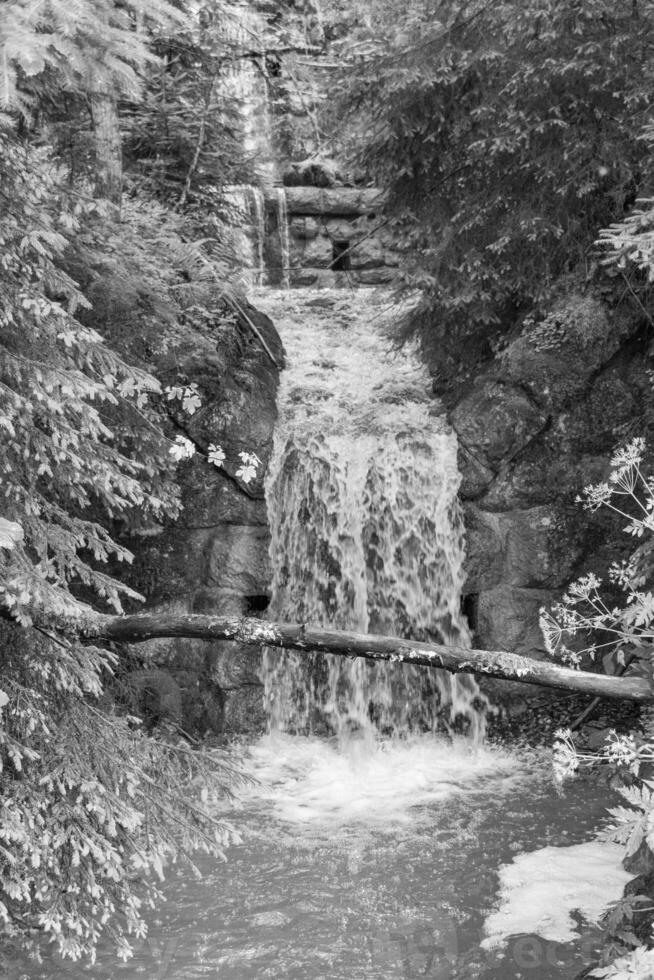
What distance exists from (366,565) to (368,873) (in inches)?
143

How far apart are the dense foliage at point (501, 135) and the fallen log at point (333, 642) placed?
5.40m

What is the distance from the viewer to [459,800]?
711 centimetres

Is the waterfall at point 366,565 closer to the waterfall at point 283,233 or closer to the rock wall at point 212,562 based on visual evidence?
the rock wall at point 212,562

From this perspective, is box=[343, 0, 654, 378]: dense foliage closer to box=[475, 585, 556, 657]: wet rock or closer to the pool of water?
box=[475, 585, 556, 657]: wet rock

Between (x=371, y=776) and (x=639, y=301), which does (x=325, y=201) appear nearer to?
(x=639, y=301)

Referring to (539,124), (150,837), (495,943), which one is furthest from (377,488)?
(150,837)

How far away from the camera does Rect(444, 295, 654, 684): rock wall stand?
28.3 feet

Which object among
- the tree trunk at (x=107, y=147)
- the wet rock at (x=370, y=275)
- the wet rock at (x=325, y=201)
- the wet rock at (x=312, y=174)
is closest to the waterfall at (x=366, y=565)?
the tree trunk at (x=107, y=147)

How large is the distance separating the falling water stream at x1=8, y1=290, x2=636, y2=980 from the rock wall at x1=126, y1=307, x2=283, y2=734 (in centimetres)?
26

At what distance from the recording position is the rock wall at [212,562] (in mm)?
8664

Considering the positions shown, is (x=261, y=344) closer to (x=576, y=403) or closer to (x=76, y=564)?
(x=576, y=403)

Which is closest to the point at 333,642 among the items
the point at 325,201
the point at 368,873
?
the point at 368,873

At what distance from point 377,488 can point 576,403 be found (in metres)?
2.30

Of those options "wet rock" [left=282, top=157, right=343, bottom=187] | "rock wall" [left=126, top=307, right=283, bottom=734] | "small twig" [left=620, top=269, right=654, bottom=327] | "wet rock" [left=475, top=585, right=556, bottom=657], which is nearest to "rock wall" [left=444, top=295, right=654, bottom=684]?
"wet rock" [left=475, top=585, right=556, bottom=657]
